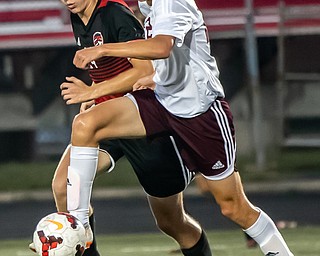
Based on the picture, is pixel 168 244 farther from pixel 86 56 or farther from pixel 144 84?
pixel 86 56

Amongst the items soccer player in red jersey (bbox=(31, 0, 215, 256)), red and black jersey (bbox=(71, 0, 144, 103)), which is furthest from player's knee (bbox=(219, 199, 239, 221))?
red and black jersey (bbox=(71, 0, 144, 103))

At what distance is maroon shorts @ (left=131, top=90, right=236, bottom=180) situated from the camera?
7.27 metres

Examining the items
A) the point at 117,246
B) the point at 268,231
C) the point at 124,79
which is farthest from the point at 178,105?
the point at 117,246

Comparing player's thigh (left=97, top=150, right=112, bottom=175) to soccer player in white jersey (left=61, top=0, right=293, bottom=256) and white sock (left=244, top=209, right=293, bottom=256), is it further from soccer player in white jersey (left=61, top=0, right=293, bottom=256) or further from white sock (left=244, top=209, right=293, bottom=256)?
white sock (left=244, top=209, right=293, bottom=256)

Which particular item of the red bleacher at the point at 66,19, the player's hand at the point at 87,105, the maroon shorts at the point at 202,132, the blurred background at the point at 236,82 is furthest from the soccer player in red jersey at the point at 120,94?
the red bleacher at the point at 66,19

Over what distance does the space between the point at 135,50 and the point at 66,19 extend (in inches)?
423

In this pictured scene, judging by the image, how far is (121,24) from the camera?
7.54 meters

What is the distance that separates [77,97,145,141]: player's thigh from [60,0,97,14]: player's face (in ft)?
2.14

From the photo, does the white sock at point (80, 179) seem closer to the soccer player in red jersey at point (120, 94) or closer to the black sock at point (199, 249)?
the soccer player in red jersey at point (120, 94)

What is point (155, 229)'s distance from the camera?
1266 centimetres

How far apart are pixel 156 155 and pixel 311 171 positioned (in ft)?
30.6

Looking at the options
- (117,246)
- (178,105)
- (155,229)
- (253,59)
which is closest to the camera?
(178,105)

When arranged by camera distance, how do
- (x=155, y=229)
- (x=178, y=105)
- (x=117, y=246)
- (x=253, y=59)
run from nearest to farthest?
1. (x=178, y=105)
2. (x=117, y=246)
3. (x=155, y=229)
4. (x=253, y=59)

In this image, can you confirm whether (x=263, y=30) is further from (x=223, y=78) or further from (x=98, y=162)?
(x=98, y=162)
